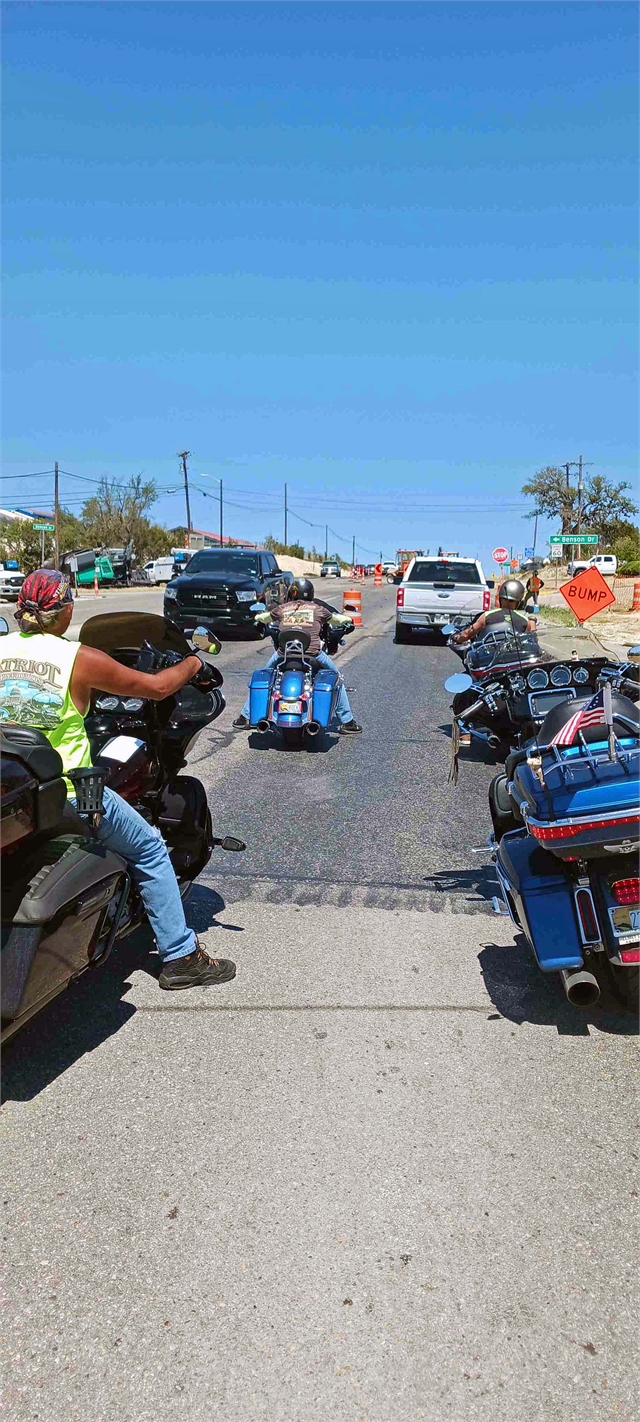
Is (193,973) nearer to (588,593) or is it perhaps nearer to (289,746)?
(289,746)

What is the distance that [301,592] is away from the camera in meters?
10.4

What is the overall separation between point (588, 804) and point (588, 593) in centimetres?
1261

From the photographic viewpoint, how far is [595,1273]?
261 centimetres

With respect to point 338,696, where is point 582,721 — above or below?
above

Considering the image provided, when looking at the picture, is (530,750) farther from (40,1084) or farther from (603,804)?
(40,1084)

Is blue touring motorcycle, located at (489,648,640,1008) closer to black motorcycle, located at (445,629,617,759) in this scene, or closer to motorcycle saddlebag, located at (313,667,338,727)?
black motorcycle, located at (445,629,617,759)

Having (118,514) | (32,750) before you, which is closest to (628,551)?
(118,514)

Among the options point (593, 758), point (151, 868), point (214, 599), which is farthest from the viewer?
point (214, 599)

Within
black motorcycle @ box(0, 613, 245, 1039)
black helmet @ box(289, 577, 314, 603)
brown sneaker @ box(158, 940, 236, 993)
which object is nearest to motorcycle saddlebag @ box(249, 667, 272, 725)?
black helmet @ box(289, 577, 314, 603)

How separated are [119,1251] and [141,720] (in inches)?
101

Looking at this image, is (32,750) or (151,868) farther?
(151,868)

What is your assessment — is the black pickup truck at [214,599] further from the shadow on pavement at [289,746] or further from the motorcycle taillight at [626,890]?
the motorcycle taillight at [626,890]

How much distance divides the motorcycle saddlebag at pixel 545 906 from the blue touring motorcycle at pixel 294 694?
5464 mm

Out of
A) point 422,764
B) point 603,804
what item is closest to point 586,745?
point 603,804
